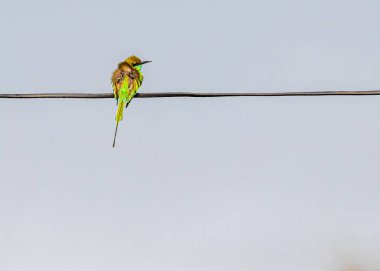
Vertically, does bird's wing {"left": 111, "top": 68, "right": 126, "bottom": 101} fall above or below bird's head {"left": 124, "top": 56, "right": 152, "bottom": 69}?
below

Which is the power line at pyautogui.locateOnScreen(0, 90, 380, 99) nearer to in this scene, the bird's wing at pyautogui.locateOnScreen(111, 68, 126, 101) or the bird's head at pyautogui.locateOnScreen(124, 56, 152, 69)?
the bird's wing at pyautogui.locateOnScreen(111, 68, 126, 101)

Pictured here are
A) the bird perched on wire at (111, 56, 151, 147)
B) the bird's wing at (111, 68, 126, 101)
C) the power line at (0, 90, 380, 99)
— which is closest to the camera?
the power line at (0, 90, 380, 99)

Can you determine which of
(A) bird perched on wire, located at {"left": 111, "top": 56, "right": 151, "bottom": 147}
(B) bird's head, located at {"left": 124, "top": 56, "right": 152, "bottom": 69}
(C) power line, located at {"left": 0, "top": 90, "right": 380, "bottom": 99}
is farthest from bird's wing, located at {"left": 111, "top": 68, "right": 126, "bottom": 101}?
(C) power line, located at {"left": 0, "top": 90, "right": 380, "bottom": 99}

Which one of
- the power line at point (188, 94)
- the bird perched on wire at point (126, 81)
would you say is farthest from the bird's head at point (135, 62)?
the power line at point (188, 94)

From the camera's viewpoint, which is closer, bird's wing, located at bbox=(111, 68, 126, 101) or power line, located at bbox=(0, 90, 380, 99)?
power line, located at bbox=(0, 90, 380, 99)

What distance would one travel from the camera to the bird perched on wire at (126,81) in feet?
44.1

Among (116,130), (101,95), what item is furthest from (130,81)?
(101,95)

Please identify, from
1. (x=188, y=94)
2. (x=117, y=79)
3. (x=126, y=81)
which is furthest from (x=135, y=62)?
(x=188, y=94)

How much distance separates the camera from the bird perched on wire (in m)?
13.4

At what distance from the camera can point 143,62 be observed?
16203 millimetres

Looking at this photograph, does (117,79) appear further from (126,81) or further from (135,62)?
(135,62)

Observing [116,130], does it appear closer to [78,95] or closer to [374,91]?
[78,95]

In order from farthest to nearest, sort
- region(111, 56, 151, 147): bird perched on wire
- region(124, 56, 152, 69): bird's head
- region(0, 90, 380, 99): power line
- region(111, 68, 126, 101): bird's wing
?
region(124, 56, 152, 69): bird's head
region(111, 68, 126, 101): bird's wing
region(111, 56, 151, 147): bird perched on wire
region(0, 90, 380, 99): power line

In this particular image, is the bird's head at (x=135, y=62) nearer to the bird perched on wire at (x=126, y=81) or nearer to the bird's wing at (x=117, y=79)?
the bird perched on wire at (x=126, y=81)
